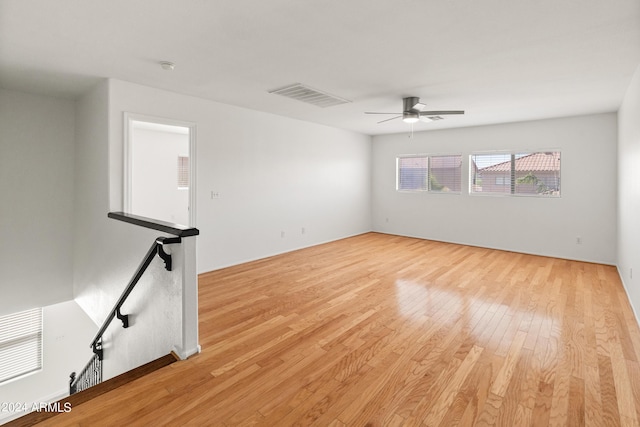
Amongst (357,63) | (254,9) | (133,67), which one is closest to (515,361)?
(357,63)

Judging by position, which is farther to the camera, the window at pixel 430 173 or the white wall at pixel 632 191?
the window at pixel 430 173

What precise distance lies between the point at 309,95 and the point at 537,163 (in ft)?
15.2

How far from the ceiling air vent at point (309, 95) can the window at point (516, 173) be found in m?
3.68

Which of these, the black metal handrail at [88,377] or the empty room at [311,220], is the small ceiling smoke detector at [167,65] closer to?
the empty room at [311,220]

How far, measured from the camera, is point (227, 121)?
496 centimetres

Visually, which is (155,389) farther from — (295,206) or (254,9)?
(295,206)

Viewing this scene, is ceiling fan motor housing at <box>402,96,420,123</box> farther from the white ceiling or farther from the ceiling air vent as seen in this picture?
the ceiling air vent

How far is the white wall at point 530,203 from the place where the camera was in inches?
209

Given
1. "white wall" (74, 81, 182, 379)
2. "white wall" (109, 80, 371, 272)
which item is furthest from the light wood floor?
"white wall" (109, 80, 371, 272)

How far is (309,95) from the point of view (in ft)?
14.3

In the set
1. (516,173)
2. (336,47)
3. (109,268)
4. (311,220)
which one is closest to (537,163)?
(516,173)

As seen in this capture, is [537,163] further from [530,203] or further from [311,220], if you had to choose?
[311,220]

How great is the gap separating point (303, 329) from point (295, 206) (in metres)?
3.55

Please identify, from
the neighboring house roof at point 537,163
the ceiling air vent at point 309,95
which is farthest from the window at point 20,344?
the neighboring house roof at point 537,163
